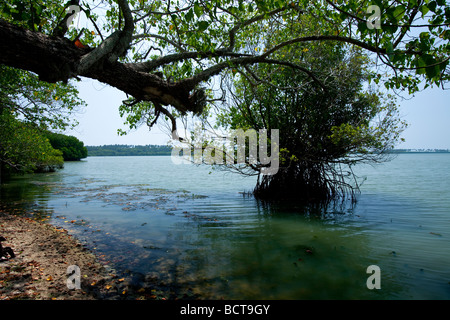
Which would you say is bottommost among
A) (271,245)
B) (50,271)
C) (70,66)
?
(271,245)

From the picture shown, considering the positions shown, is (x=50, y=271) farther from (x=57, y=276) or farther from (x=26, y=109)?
(x=26, y=109)

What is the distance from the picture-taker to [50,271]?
203 inches

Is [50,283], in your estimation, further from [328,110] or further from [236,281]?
[328,110]

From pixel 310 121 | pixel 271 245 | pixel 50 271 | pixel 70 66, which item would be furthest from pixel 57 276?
pixel 310 121

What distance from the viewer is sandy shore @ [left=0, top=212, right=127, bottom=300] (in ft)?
14.2

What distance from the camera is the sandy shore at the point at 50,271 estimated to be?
4340 millimetres

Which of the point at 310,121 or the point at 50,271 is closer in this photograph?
the point at 50,271

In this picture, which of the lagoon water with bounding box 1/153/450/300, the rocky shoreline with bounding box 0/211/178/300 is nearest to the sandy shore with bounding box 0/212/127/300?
the rocky shoreline with bounding box 0/211/178/300

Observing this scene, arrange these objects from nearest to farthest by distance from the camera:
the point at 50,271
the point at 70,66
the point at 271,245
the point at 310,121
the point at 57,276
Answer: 1. the point at 70,66
2. the point at 57,276
3. the point at 50,271
4. the point at 271,245
5. the point at 310,121

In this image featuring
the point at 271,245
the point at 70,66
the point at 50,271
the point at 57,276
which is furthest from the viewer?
the point at 271,245

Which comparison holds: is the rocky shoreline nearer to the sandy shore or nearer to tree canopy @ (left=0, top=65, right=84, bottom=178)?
the sandy shore

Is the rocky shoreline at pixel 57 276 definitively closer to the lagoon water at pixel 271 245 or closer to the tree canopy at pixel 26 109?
the lagoon water at pixel 271 245

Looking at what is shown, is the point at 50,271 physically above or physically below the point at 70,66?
below

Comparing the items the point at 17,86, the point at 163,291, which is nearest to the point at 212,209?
the point at 163,291
